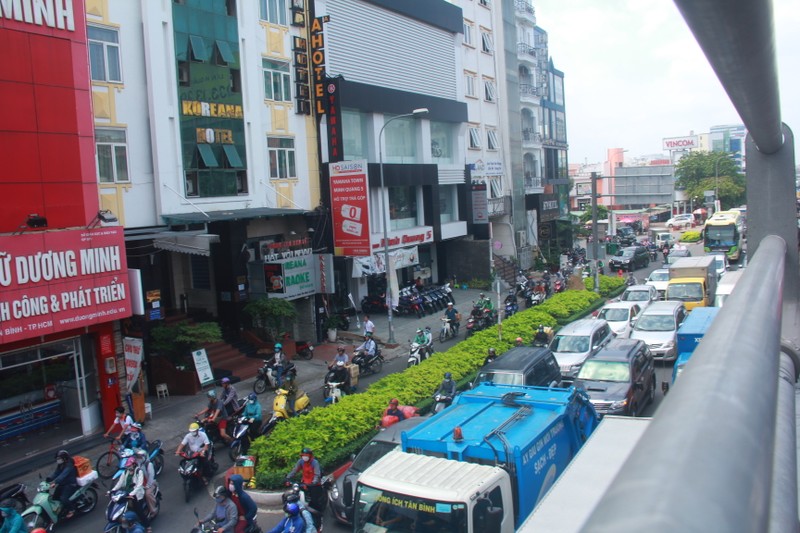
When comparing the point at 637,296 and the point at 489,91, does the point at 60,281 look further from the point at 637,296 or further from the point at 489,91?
the point at 489,91

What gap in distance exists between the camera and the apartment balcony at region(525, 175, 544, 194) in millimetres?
46550

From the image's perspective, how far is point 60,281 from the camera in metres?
14.8

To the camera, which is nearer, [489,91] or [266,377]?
[266,377]

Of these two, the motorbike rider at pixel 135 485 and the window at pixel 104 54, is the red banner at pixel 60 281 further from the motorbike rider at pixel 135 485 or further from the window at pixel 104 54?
the window at pixel 104 54

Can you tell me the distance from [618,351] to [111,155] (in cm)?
1425

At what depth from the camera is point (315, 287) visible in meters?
25.1

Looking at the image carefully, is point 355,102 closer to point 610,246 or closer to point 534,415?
point 534,415

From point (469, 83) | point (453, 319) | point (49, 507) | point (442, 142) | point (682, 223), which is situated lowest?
point (49, 507)

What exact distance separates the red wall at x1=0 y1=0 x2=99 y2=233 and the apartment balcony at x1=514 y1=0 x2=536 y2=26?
37.9 m

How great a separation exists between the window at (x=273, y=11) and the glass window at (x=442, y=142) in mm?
12440

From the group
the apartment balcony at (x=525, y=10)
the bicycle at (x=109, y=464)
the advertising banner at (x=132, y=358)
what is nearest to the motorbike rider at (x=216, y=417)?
the bicycle at (x=109, y=464)

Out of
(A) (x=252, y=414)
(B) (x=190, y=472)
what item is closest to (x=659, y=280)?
(A) (x=252, y=414)

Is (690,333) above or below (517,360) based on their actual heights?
above

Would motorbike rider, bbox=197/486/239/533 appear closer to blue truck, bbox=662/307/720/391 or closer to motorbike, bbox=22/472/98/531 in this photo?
motorbike, bbox=22/472/98/531
